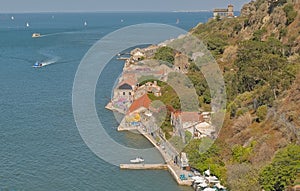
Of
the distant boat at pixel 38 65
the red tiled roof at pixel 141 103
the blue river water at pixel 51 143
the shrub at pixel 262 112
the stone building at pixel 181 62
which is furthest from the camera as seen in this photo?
the distant boat at pixel 38 65

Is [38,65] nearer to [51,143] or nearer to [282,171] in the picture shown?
[51,143]

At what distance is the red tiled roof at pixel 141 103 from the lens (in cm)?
1902

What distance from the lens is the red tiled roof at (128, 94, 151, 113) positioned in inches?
749

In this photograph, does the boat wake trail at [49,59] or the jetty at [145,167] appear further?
the boat wake trail at [49,59]

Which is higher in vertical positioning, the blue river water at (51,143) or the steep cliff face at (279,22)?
the steep cliff face at (279,22)

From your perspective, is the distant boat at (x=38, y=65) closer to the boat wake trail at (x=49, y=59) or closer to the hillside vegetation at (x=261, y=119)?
the boat wake trail at (x=49, y=59)

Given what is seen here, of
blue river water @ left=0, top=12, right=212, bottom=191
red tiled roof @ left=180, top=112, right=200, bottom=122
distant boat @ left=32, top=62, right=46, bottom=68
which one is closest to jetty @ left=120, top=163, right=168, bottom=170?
blue river water @ left=0, top=12, right=212, bottom=191

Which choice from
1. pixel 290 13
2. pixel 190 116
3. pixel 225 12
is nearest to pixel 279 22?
pixel 290 13

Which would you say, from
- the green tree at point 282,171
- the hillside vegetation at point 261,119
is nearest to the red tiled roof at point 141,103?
the hillside vegetation at point 261,119

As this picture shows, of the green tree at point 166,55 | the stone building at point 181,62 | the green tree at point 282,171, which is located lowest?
the green tree at point 282,171

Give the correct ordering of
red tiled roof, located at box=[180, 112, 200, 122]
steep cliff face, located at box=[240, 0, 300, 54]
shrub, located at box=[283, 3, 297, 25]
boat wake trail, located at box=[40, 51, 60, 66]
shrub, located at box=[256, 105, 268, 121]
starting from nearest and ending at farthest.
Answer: shrub, located at box=[256, 105, 268, 121] → red tiled roof, located at box=[180, 112, 200, 122] → steep cliff face, located at box=[240, 0, 300, 54] → shrub, located at box=[283, 3, 297, 25] → boat wake trail, located at box=[40, 51, 60, 66]

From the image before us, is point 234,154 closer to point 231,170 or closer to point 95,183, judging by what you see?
point 231,170

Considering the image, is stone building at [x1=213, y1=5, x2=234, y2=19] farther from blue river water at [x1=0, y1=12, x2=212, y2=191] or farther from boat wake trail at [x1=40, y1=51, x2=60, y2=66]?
blue river water at [x1=0, y1=12, x2=212, y2=191]

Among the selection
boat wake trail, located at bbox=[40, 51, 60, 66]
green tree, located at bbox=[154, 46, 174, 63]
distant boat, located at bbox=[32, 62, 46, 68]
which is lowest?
green tree, located at bbox=[154, 46, 174, 63]
